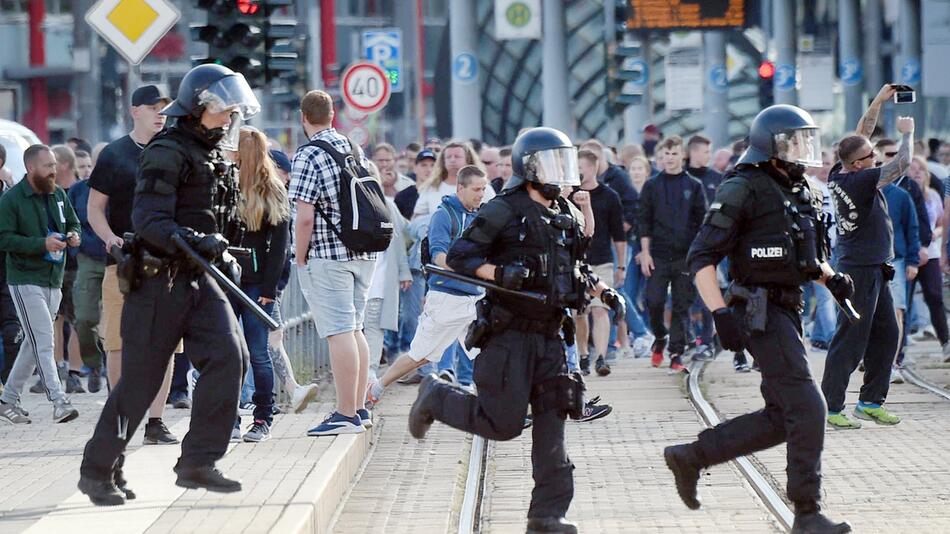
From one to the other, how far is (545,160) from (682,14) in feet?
93.2

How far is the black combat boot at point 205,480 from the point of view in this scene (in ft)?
25.9

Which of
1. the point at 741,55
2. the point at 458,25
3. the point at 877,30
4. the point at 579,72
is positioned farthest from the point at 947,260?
the point at 741,55

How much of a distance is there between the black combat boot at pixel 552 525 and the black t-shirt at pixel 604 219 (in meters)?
8.41

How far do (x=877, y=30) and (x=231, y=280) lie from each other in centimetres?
4445

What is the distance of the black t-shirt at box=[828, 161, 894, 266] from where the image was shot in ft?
39.3

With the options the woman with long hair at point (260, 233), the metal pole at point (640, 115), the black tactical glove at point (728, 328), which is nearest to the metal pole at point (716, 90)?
the metal pole at point (640, 115)

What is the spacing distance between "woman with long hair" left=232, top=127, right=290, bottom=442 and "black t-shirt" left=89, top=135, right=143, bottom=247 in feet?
2.71

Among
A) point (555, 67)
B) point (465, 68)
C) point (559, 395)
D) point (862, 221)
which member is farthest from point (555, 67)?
point (559, 395)

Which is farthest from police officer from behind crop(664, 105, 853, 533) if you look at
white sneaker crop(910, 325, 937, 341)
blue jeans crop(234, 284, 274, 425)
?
white sneaker crop(910, 325, 937, 341)

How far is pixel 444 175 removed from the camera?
15133 millimetres

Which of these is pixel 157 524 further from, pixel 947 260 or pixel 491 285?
pixel 947 260

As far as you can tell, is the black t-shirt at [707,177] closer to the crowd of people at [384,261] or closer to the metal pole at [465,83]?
the crowd of people at [384,261]

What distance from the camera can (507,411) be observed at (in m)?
7.95

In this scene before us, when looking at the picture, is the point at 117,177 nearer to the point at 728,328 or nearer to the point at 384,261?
the point at 728,328
